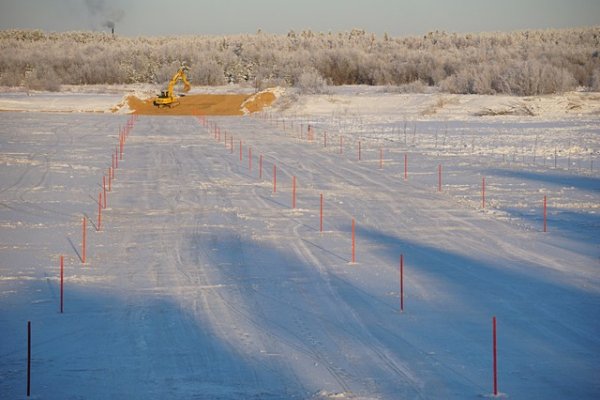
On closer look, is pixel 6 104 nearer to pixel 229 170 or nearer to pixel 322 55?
pixel 229 170

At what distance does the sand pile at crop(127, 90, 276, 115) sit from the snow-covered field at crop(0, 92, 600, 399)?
41036 millimetres

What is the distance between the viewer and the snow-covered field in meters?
11.0

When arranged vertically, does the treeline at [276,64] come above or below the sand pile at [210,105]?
above

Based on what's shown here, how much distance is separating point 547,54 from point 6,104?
62628 mm

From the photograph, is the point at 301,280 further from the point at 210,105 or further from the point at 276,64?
the point at 276,64

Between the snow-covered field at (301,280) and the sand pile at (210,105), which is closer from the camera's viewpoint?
the snow-covered field at (301,280)

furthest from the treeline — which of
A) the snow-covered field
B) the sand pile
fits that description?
the snow-covered field

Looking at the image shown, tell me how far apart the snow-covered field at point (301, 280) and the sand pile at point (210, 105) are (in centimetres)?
4104

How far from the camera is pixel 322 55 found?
126 meters

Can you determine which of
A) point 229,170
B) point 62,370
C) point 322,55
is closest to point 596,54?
point 322,55

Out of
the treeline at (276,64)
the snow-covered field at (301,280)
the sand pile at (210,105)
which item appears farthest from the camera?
the treeline at (276,64)

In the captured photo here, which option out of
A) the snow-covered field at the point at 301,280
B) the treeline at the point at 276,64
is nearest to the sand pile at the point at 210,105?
the treeline at the point at 276,64

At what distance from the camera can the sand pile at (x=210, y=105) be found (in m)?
77.6

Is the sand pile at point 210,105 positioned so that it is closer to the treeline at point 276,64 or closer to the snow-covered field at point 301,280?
the treeline at point 276,64
